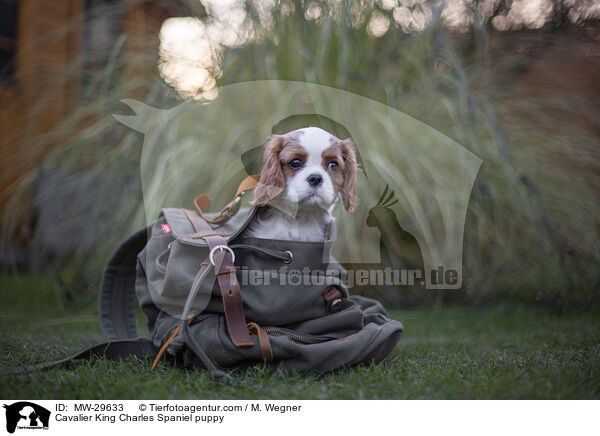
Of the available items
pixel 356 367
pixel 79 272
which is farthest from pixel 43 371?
pixel 79 272

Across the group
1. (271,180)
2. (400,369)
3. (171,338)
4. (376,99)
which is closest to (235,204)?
(271,180)

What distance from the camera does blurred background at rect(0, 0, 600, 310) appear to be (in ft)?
8.43

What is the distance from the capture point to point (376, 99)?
2.73 metres

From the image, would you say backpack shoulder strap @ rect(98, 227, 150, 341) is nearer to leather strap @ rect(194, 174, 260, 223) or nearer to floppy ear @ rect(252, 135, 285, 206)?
leather strap @ rect(194, 174, 260, 223)

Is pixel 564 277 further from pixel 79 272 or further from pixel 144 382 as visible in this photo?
pixel 79 272

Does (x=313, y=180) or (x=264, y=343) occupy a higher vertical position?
(x=313, y=180)

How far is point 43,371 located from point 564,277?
256 cm

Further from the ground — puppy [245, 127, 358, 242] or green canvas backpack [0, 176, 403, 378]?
puppy [245, 127, 358, 242]

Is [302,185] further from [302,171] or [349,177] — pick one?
[349,177]

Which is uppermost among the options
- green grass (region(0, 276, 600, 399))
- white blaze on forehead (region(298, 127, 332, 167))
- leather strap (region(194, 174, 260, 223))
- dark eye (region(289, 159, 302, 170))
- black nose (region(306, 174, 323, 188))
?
white blaze on forehead (region(298, 127, 332, 167))

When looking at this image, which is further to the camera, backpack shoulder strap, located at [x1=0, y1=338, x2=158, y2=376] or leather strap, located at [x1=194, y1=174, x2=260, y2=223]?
leather strap, located at [x1=194, y1=174, x2=260, y2=223]
